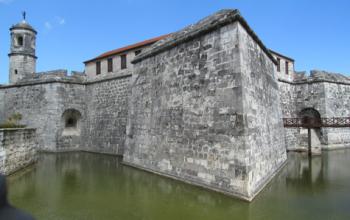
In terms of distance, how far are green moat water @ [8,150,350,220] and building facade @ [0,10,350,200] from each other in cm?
65

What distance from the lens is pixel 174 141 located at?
29.4ft

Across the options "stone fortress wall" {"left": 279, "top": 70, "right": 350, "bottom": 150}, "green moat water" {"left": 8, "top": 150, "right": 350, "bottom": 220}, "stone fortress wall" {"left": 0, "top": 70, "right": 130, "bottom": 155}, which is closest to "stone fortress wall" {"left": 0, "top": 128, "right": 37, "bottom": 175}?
"green moat water" {"left": 8, "top": 150, "right": 350, "bottom": 220}

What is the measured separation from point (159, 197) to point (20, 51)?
1802cm

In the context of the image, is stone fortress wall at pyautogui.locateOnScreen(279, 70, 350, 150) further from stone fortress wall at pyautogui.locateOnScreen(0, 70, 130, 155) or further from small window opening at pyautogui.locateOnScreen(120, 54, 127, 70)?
stone fortress wall at pyautogui.locateOnScreen(0, 70, 130, 155)

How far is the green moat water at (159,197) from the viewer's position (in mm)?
5406

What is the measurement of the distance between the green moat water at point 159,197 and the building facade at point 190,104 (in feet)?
2.14

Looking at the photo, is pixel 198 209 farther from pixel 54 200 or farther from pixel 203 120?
pixel 54 200

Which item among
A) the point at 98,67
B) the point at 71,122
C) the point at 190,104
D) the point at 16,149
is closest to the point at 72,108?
the point at 71,122

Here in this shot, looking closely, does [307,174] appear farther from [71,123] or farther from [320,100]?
[71,123]

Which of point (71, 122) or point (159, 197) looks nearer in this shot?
point (159, 197)

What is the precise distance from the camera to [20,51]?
731 inches

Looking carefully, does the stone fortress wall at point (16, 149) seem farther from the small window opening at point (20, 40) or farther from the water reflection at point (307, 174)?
the small window opening at point (20, 40)

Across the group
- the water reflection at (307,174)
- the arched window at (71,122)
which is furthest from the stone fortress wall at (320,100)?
the arched window at (71,122)

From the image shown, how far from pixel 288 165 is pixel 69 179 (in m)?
9.80
